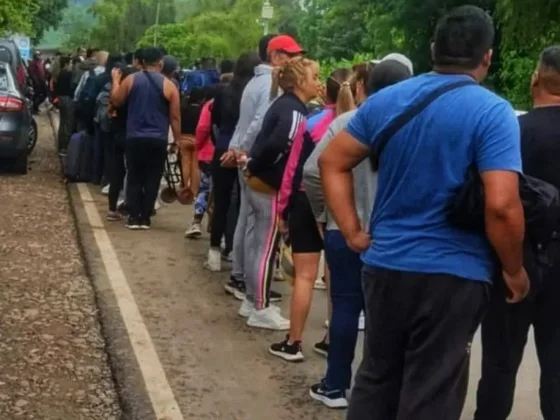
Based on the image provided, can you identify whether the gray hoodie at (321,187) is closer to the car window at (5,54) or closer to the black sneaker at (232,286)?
the black sneaker at (232,286)

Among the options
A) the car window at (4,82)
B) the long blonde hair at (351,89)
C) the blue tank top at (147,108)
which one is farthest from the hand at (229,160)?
the car window at (4,82)

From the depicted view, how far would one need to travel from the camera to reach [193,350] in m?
7.62

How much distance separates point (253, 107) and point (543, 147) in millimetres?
3759

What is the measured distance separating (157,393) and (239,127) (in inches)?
109

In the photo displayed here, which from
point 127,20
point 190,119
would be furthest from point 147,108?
point 127,20

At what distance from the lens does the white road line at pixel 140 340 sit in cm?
645

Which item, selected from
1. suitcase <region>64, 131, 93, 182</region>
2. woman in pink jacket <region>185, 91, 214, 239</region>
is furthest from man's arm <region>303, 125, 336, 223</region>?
suitcase <region>64, 131, 93, 182</region>

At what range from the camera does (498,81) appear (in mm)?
33812

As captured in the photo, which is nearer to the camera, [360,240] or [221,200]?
[360,240]

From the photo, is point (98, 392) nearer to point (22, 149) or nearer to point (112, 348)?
point (112, 348)

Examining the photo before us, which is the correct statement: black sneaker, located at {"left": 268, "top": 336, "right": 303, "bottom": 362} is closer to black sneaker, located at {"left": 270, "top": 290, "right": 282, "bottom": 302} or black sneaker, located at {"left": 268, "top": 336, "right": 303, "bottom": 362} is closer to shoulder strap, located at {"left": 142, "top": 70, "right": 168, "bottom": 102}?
black sneaker, located at {"left": 270, "top": 290, "right": 282, "bottom": 302}

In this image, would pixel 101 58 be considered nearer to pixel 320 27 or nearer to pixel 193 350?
pixel 193 350

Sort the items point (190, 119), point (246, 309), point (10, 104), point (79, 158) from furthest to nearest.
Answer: point (10, 104) → point (79, 158) → point (190, 119) → point (246, 309)

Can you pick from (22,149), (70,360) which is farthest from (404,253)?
(22,149)
